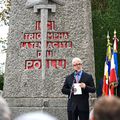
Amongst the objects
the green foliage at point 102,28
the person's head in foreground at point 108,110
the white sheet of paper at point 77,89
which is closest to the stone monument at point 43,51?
the white sheet of paper at point 77,89

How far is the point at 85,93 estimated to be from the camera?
6426 mm

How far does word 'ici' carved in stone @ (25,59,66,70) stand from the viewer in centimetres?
857

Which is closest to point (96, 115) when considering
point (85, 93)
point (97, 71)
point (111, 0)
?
Answer: point (85, 93)

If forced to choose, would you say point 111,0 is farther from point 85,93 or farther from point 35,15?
point 85,93

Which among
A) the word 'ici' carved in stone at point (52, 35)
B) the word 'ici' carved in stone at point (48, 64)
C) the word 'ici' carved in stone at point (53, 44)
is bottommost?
the word 'ici' carved in stone at point (48, 64)

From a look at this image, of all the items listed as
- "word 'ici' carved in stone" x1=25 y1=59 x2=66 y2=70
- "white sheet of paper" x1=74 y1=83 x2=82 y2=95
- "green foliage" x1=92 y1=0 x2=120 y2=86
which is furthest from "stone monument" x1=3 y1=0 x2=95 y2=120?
"green foliage" x1=92 y1=0 x2=120 y2=86

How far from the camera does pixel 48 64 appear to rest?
8.59m

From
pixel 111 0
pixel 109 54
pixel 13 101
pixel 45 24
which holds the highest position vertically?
pixel 111 0

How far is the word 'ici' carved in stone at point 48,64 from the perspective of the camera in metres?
8.57

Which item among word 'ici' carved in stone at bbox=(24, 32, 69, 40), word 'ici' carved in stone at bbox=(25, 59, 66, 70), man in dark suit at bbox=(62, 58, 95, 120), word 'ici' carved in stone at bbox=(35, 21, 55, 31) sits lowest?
man in dark suit at bbox=(62, 58, 95, 120)

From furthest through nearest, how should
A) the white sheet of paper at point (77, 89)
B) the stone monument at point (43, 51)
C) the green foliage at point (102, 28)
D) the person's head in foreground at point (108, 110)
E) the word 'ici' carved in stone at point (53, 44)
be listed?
1. the green foliage at point (102, 28)
2. the word 'ici' carved in stone at point (53, 44)
3. the stone monument at point (43, 51)
4. the white sheet of paper at point (77, 89)
5. the person's head in foreground at point (108, 110)

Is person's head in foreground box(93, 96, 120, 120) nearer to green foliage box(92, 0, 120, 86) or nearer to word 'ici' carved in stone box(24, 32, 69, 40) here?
word 'ici' carved in stone box(24, 32, 69, 40)

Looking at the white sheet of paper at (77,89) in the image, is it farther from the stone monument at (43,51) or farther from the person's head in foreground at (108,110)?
the person's head in foreground at (108,110)

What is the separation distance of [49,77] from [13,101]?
926 millimetres
